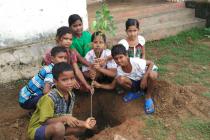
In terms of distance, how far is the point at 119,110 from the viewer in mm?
4566

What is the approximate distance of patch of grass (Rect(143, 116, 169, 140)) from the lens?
12.6 ft

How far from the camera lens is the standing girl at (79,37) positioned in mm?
4922

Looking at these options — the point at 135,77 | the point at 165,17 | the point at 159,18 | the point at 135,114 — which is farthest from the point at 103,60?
the point at 165,17

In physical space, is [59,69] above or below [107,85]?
above

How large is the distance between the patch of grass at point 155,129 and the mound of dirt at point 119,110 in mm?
91

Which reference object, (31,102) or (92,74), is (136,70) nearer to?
(92,74)

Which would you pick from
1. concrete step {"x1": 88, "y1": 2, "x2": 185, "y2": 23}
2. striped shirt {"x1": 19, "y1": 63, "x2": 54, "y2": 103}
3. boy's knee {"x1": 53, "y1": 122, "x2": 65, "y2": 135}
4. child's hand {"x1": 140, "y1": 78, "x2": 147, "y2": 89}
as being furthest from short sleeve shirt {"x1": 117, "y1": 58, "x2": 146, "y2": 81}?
concrete step {"x1": 88, "y1": 2, "x2": 185, "y2": 23}

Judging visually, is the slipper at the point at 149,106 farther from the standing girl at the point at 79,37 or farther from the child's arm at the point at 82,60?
the standing girl at the point at 79,37

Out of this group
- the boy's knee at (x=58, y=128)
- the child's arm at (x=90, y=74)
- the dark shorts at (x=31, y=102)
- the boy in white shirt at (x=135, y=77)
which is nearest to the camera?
the boy's knee at (x=58, y=128)

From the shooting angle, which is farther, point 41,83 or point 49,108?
point 41,83

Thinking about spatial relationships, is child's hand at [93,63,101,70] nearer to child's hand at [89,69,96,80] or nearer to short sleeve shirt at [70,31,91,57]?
child's hand at [89,69,96,80]

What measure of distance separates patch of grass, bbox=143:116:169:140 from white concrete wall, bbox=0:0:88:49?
232 cm

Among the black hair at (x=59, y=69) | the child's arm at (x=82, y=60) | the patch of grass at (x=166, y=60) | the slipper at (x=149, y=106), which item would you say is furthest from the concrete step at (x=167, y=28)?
the black hair at (x=59, y=69)

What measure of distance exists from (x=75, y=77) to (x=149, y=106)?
105 centimetres
